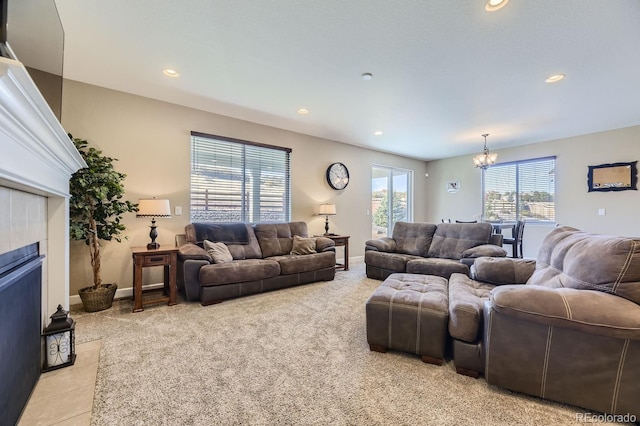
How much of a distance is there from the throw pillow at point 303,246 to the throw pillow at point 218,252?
1.03m

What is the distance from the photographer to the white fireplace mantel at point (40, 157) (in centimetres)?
83

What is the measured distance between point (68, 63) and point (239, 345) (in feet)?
10.8

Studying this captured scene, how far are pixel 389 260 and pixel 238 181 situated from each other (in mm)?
2762

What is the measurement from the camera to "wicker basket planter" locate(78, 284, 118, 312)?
2.76 meters

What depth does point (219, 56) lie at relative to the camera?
2.54 metres

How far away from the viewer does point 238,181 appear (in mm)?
4309

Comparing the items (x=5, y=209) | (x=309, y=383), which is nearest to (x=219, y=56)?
(x=5, y=209)

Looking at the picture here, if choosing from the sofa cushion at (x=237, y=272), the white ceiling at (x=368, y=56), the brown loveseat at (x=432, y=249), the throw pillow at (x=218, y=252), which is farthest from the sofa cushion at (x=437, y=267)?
the throw pillow at (x=218, y=252)

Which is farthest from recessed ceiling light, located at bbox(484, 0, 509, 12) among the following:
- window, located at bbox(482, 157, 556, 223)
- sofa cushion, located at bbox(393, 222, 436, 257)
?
window, located at bbox(482, 157, 556, 223)

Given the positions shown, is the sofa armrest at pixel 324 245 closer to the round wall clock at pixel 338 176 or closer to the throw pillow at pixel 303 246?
the throw pillow at pixel 303 246

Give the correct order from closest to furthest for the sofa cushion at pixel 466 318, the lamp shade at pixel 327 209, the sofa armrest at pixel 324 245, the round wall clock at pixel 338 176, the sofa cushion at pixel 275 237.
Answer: the sofa cushion at pixel 466 318 < the sofa cushion at pixel 275 237 < the sofa armrest at pixel 324 245 < the lamp shade at pixel 327 209 < the round wall clock at pixel 338 176

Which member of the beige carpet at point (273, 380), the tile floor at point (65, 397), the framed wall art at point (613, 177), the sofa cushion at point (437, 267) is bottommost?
the beige carpet at point (273, 380)

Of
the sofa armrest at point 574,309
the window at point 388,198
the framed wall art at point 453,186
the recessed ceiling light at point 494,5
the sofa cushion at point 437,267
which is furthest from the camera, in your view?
the framed wall art at point 453,186

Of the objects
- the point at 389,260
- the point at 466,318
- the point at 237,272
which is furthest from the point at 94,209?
the point at 389,260
